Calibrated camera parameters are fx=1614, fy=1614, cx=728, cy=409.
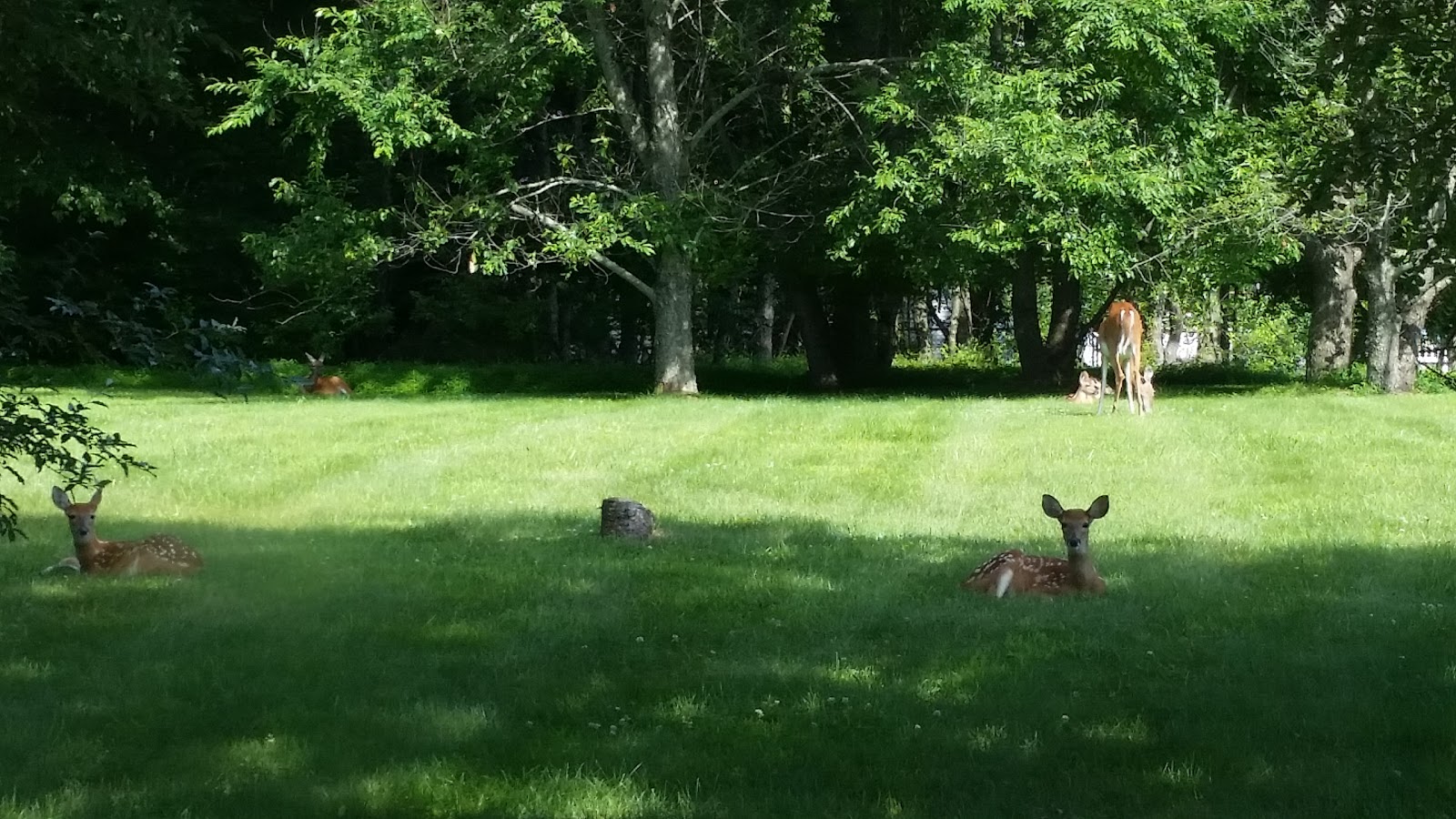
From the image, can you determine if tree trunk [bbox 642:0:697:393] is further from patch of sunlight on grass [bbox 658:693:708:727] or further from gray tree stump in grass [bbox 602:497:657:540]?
patch of sunlight on grass [bbox 658:693:708:727]

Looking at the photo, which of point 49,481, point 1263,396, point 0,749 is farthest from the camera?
point 1263,396

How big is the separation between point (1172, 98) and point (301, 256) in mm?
16170

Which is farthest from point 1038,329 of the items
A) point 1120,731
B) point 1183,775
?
point 1183,775

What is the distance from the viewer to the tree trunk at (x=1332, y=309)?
3278 cm

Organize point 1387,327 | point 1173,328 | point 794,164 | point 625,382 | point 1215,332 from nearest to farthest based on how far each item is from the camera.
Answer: point 1387,327, point 794,164, point 625,382, point 1215,332, point 1173,328

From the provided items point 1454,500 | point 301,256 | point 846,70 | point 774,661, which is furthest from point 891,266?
point 774,661

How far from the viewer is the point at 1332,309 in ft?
108

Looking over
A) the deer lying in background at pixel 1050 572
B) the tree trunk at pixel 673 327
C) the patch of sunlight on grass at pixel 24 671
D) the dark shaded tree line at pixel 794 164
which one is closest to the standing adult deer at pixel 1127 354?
the dark shaded tree line at pixel 794 164

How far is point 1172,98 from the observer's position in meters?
29.4

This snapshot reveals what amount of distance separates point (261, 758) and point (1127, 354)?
1996 centimetres

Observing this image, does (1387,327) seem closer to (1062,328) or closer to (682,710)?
(1062,328)

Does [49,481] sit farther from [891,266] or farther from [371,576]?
[891,266]

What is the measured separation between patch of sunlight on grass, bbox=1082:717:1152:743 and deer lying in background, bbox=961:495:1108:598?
259 centimetres

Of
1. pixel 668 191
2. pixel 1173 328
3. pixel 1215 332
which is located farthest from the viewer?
pixel 1173 328
